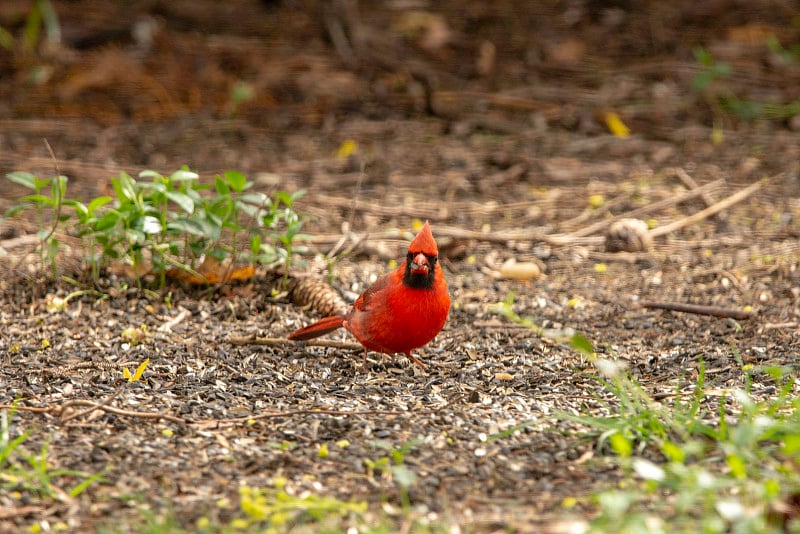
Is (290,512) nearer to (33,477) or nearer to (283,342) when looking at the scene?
(33,477)

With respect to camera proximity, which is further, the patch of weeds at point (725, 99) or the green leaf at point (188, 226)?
the patch of weeds at point (725, 99)

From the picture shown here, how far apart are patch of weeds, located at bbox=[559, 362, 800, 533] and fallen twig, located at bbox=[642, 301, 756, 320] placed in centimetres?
121

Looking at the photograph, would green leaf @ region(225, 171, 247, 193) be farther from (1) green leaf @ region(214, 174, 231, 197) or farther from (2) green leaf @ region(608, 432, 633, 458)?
(2) green leaf @ region(608, 432, 633, 458)

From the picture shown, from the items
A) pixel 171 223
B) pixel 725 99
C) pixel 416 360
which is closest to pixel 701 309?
pixel 416 360

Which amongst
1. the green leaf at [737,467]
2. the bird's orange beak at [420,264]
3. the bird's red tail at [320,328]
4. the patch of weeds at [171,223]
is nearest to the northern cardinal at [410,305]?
the bird's orange beak at [420,264]

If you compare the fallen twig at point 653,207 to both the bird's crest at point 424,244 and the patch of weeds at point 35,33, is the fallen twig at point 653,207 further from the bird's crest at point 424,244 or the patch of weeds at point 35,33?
the patch of weeds at point 35,33

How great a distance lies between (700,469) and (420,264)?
58.2 inches

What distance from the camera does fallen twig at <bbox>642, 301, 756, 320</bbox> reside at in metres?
4.64

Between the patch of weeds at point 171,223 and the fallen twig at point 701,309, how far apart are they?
175 centimetres

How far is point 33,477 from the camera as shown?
9.84 feet

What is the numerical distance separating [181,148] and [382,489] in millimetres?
5068

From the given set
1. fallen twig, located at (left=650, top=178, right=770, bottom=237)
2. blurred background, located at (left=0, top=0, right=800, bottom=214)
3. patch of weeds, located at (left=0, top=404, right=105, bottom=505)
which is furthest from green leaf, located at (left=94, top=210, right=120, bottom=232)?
fallen twig, located at (left=650, top=178, right=770, bottom=237)

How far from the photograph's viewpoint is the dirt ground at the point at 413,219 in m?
3.24

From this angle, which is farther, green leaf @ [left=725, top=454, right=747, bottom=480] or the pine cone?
the pine cone
